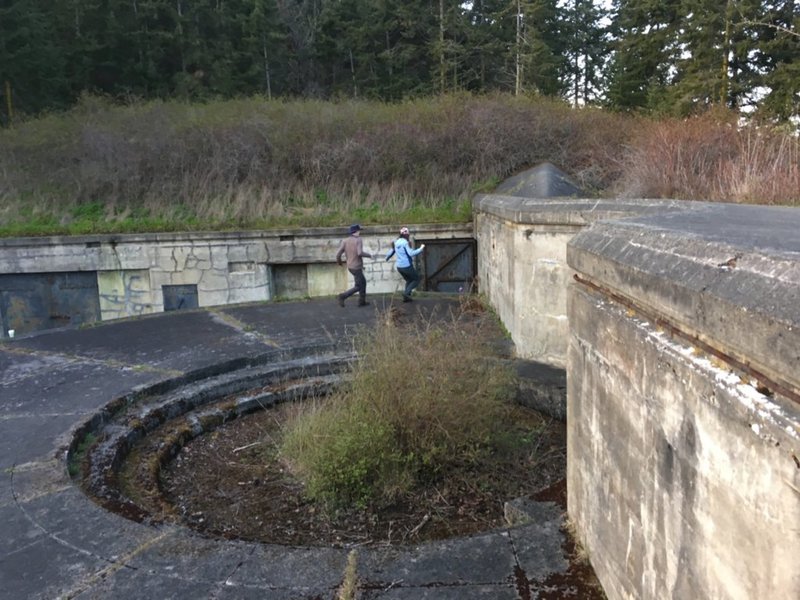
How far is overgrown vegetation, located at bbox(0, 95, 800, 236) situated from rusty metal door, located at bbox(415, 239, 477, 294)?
0.63 meters

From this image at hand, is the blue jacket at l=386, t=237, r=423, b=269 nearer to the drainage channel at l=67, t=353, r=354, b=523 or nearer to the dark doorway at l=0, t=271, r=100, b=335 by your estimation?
the drainage channel at l=67, t=353, r=354, b=523

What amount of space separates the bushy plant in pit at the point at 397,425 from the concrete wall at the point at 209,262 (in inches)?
302

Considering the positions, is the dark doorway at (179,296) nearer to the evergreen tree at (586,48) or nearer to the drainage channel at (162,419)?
the drainage channel at (162,419)

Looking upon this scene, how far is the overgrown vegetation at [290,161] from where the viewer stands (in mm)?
14094

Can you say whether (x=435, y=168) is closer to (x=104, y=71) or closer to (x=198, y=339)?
(x=198, y=339)

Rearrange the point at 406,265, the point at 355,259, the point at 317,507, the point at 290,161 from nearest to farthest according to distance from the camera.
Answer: the point at 317,507, the point at 355,259, the point at 406,265, the point at 290,161

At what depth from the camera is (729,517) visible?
5.18 ft

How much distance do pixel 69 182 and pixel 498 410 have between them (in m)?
14.7

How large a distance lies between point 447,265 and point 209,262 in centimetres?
492

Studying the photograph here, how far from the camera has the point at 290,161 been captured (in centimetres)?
1594

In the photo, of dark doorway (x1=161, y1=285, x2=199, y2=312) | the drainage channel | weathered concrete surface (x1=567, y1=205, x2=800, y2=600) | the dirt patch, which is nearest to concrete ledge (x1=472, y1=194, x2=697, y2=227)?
the dirt patch

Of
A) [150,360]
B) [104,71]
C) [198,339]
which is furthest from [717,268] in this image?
[104,71]

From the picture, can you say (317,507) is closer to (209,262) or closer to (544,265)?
(544,265)

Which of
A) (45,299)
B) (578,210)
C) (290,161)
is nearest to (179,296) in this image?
(45,299)
